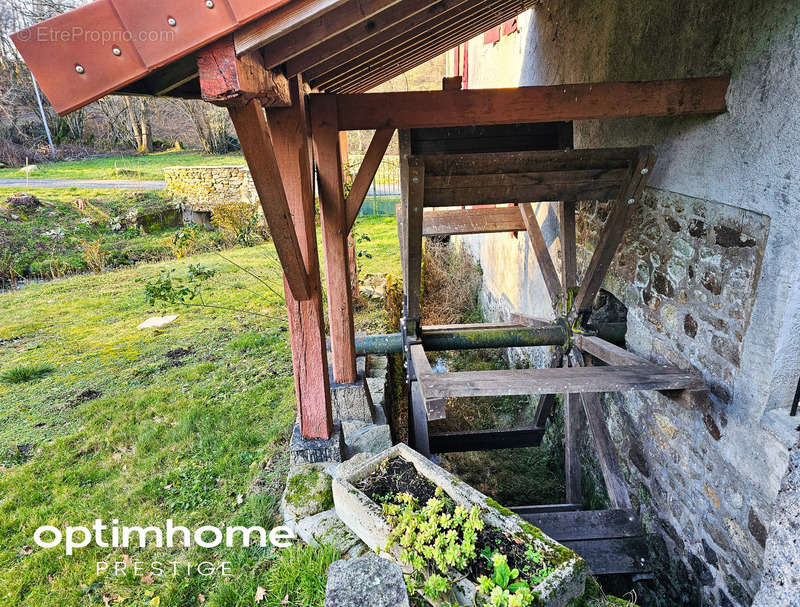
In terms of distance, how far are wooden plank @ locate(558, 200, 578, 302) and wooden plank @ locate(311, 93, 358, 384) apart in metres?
1.67

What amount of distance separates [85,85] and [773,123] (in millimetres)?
2521

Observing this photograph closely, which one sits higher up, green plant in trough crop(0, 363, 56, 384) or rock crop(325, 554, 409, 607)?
rock crop(325, 554, 409, 607)

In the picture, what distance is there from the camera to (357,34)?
7.47ft

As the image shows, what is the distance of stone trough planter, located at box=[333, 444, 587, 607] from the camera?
6.23ft

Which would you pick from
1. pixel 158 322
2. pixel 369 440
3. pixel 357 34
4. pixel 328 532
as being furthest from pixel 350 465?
pixel 158 322

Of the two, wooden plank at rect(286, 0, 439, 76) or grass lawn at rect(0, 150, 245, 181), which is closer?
wooden plank at rect(286, 0, 439, 76)

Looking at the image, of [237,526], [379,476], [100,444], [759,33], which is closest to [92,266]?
[100,444]

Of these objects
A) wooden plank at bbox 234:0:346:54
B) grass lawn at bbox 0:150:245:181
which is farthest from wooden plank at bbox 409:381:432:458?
grass lawn at bbox 0:150:245:181

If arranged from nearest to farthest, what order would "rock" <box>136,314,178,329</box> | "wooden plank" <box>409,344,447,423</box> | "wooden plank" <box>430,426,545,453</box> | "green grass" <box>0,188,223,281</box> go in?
"wooden plank" <box>409,344,447,423</box> → "wooden plank" <box>430,426,545,453</box> → "rock" <box>136,314,178,329</box> → "green grass" <box>0,188,223,281</box>

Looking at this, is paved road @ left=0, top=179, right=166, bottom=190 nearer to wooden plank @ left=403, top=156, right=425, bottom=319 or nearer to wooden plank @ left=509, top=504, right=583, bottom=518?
wooden plank @ left=403, top=156, right=425, bottom=319

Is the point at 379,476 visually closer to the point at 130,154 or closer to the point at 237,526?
the point at 237,526

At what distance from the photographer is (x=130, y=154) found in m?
19.5

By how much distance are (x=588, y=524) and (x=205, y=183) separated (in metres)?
13.8

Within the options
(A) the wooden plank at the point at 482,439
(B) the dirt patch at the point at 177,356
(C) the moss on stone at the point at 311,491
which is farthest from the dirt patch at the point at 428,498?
(B) the dirt patch at the point at 177,356
